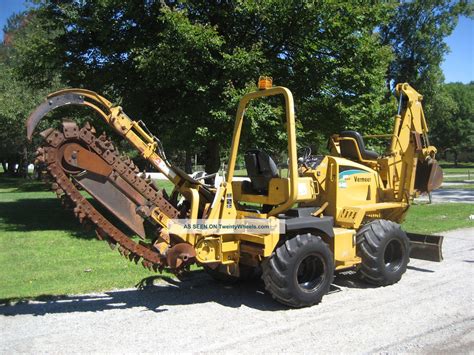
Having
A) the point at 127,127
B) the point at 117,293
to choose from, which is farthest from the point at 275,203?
the point at 117,293

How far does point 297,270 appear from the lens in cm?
575

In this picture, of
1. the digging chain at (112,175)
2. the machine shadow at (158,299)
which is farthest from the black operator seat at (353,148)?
the digging chain at (112,175)

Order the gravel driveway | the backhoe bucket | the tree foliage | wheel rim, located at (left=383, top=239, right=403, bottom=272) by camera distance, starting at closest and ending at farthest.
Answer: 1. the gravel driveway
2. wheel rim, located at (left=383, top=239, right=403, bottom=272)
3. the backhoe bucket
4. the tree foliage

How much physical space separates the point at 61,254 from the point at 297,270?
18.1 ft

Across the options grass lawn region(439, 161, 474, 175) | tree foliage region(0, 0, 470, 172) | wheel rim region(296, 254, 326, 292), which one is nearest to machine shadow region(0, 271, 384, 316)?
wheel rim region(296, 254, 326, 292)

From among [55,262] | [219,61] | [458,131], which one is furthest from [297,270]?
[458,131]

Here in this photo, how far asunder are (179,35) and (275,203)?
18.5ft

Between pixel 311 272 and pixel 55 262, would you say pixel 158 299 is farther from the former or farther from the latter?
pixel 55 262

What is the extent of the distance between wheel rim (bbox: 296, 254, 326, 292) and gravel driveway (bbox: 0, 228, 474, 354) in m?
0.27

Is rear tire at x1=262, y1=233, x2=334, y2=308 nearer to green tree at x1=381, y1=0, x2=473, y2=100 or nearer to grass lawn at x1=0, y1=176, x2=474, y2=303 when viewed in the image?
grass lawn at x1=0, y1=176, x2=474, y2=303

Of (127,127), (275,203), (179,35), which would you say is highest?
(179,35)

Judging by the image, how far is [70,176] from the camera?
524cm

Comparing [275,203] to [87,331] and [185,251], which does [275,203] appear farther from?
[87,331]

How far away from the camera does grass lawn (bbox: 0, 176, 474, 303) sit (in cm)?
684
